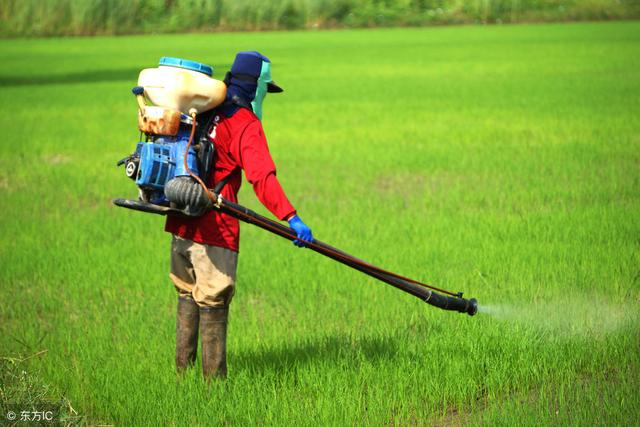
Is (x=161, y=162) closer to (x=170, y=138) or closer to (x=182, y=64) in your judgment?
(x=170, y=138)

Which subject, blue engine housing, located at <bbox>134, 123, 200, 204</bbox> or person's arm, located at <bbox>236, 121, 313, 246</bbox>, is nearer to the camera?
blue engine housing, located at <bbox>134, 123, 200, 204</bbox>

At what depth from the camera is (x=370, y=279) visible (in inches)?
291

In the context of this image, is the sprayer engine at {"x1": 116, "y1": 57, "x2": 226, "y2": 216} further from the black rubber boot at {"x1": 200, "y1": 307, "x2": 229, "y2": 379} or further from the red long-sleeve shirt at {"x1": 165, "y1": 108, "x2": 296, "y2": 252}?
the black rubber boot at {"x1": 200, "y1": 307, "x2": 229, "y2": 379}

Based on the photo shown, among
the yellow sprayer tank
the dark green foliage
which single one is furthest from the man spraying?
the dark green foliage

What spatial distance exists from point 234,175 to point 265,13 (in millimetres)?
50651

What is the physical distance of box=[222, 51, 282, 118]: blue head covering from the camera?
4.48 metres

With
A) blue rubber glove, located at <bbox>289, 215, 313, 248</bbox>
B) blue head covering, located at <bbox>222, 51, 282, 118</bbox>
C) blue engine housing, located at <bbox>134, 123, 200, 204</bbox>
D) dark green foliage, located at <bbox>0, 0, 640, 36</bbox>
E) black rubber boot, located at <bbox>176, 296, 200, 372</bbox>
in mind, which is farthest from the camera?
dark green foliage, located at <bbox>0, 0, 640, 36</bbox>

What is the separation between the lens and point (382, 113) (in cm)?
1831

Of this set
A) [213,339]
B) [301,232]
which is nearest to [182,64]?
[301,232]

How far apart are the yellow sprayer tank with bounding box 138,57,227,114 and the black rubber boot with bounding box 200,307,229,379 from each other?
905 mm

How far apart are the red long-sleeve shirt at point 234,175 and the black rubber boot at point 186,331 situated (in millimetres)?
359

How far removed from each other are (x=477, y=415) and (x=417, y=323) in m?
1.48

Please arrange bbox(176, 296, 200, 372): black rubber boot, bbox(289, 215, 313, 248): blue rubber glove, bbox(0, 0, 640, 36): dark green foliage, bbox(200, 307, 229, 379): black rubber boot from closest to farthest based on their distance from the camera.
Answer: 1. bbox(289, 215, 313, 248): blue rubber glove
2. bbox(200, 307, 229, 379): black rubber boot
3. bbox(176, 296, 200, 372): black rubber boot
4. bbox(0, 0, 640, 36): dark green foliage

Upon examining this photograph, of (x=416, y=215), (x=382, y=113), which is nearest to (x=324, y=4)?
(x=382, y=113)
